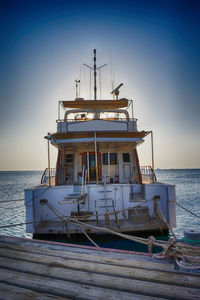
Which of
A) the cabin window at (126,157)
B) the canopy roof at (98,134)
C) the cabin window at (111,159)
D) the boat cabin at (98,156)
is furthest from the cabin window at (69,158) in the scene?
the cabin window at (126,157)

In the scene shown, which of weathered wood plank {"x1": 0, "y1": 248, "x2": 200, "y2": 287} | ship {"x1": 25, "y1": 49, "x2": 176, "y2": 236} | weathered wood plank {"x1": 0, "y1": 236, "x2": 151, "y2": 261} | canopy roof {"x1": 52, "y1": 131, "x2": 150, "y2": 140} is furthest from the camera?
canopy roof {"x1": 52, "y1": 131, "x2": 150, "y2": 140}

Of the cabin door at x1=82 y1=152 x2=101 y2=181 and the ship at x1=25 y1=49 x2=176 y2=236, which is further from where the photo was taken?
the cabin door at x1=82 y1=152 x2=101 y2=181

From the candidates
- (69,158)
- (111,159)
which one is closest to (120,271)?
(111,159)

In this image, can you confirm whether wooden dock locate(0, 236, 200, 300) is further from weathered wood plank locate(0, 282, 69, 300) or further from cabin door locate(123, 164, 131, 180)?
cabin door locate(123, 164, 131, 180)

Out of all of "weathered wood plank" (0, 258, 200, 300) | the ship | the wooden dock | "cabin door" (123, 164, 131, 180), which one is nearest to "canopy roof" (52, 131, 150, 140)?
the ship

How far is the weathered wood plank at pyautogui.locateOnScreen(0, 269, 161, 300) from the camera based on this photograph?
7.75 feet

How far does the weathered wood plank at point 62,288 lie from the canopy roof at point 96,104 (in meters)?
12.1

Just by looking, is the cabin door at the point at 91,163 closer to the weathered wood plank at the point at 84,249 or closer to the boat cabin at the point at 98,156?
the boat cabin at the point at 98,156

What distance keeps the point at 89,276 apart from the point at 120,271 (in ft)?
1.63

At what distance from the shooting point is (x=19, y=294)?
95.2 inches

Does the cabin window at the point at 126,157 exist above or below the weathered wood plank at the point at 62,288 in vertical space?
above

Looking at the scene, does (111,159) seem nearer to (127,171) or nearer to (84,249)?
(127,171)

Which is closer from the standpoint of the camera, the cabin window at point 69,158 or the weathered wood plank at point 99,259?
the weathered wood plank at point 99,259

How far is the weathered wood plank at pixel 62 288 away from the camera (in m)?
2.36
